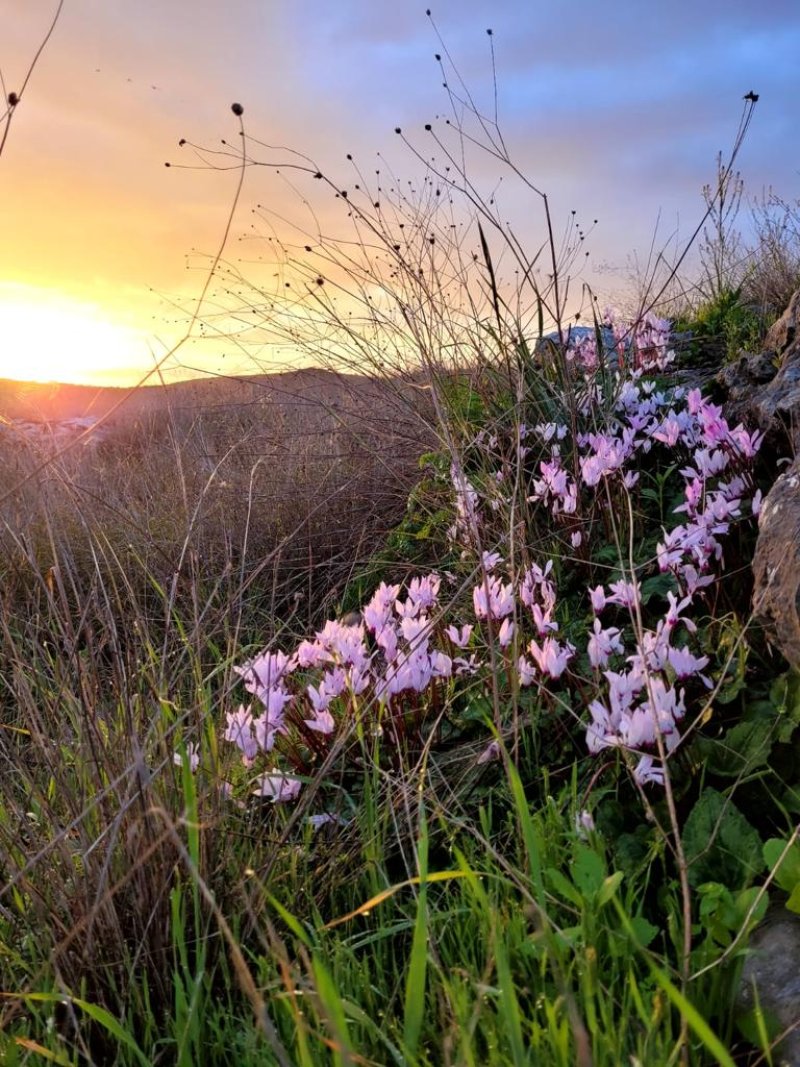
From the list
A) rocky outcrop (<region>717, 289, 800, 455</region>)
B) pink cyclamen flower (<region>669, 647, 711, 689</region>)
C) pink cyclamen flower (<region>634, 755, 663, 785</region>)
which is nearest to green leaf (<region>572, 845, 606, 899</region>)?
pink cyclamen flower (<region>634, 755, 663, 785</region>)

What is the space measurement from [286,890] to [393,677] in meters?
0.54

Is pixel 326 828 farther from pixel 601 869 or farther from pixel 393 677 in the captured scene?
pixel 601 869

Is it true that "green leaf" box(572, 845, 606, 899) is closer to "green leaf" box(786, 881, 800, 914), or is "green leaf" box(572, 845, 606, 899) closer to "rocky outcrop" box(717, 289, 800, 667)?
"green leaf" box(786, 881, 800, 914)

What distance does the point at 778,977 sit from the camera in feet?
5.14

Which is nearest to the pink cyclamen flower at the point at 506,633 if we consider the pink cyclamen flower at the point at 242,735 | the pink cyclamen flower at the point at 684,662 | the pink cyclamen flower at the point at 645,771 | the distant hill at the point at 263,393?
the pink cyclamen flower at the point at 684,662

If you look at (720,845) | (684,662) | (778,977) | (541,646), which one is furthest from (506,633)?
(778,977)

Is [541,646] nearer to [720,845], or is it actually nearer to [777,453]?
[720,845]

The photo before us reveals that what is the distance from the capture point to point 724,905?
63.8 inches

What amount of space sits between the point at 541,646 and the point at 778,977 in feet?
3.47

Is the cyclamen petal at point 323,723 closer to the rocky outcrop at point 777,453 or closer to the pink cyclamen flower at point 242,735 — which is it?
the pink cyclamen flower at point 242,735

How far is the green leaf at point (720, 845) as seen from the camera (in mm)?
1778

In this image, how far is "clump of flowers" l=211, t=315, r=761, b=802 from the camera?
1.94 m

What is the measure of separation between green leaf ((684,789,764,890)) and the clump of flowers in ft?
0.50

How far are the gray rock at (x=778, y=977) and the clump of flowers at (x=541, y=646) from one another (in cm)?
34
